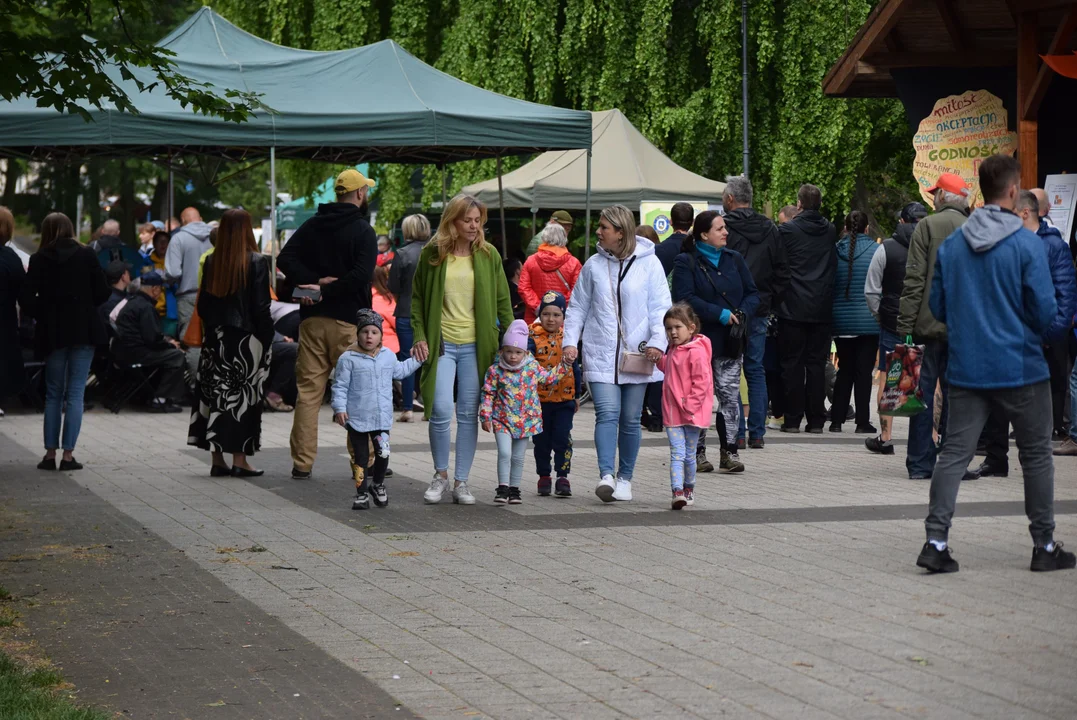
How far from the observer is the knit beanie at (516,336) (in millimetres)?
9531

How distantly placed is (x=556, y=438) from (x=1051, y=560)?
3.66 meters

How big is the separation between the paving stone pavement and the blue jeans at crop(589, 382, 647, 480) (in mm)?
357

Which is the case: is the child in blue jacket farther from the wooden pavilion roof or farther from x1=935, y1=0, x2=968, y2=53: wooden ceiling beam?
x1=935, y1=0, x2=968, y2=53: wooden ceiling beam

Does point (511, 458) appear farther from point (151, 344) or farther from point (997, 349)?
point (151, 344)

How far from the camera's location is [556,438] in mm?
10078

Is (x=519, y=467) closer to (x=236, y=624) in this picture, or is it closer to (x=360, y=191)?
(x=360, y=191)

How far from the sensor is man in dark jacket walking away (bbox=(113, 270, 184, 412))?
51.6 feet

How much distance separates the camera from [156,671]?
555cm

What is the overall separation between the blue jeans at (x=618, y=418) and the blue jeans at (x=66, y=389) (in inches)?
161

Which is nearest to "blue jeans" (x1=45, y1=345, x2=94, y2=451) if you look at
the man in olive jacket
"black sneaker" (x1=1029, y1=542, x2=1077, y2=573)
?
the man in olive jacket

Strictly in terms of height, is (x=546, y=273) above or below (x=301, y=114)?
below

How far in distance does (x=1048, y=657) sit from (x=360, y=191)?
6.42 metres

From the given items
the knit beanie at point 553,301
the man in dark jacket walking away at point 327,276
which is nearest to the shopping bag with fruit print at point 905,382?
the knit beanie at point 553,301

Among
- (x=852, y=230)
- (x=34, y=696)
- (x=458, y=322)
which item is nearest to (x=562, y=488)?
(x=458, y=322)
